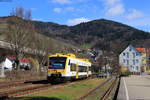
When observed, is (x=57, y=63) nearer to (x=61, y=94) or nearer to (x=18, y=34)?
(x=61, y=94)

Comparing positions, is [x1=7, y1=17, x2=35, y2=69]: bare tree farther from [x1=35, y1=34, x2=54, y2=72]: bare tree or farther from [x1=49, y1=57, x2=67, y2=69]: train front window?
[x1=49, y1=57, x2=67, y2=69]: train front window

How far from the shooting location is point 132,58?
11381 centimetres

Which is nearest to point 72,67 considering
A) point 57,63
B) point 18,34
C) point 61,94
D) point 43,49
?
point 57,63

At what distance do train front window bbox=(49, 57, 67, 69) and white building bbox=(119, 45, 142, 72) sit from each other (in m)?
86.4

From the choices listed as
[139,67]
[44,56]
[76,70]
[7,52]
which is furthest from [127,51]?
[76,70]

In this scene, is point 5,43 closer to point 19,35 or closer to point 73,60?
point 19,35

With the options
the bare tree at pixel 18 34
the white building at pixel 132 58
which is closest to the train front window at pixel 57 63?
the bare tree at pixel 18 34

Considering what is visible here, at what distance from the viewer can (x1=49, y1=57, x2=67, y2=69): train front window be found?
28.6 m

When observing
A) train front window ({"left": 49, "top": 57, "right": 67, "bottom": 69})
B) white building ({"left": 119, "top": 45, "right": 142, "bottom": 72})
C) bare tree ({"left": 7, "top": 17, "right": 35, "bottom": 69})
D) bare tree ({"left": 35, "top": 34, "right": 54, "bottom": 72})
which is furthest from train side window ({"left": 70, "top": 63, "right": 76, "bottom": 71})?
white building ({"left": 119, "top": 45, "right": 142, "bottom": 72})

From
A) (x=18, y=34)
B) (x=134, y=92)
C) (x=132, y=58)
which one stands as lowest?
(x=134, y=92)

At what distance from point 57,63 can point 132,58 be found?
88.9m

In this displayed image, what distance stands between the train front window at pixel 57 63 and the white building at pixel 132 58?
3401 inches

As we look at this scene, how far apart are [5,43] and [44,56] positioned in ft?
31.0

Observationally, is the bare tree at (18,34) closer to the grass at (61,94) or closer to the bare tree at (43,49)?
the bare tree at (43,49)
